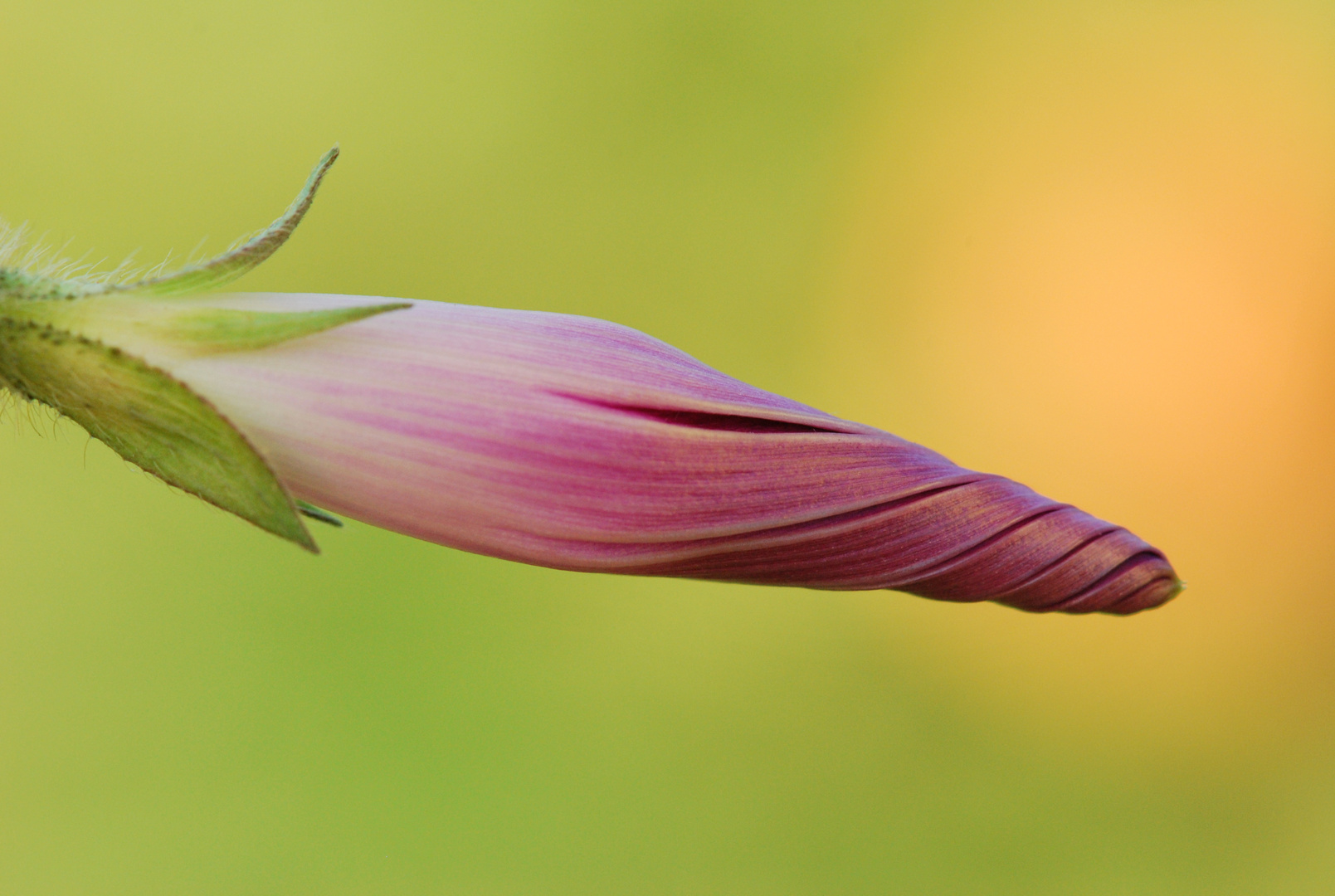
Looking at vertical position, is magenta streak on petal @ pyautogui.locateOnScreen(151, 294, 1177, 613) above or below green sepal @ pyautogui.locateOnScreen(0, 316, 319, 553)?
above

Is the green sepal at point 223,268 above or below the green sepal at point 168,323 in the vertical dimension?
above

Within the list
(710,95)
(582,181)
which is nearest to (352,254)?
(582,181)

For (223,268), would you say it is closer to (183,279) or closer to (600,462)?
(183,279)

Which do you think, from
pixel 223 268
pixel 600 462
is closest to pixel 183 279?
pixel 223 268

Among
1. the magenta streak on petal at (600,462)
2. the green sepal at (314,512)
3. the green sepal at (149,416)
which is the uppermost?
the magenta streak on petal at (600,462)

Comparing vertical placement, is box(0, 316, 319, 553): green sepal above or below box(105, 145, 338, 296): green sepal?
below

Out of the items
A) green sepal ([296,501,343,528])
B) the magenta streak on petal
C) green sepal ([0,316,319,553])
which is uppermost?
the magenta streak on petal
